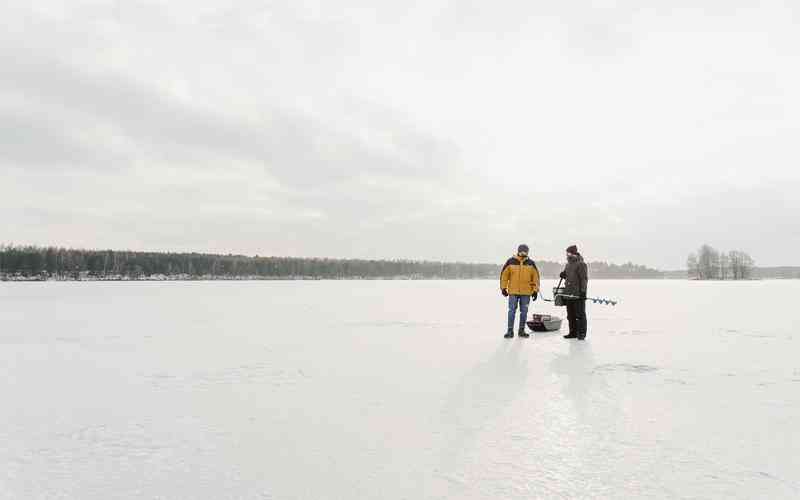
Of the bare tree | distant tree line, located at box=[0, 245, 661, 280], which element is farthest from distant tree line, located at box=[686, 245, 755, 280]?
distant tree line, located at box=[0, 245, 661, 280]

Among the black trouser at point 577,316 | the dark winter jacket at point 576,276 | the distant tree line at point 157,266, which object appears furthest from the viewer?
the distant tree line at point 157,266

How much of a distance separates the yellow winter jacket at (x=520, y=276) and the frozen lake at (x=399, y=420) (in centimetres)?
121

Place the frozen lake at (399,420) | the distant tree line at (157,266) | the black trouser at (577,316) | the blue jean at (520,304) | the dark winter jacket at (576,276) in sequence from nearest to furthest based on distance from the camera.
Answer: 1. the frozen lake at (399,420)
2. the blue jean at (520,304)
3. the black trouser at (577,316)
4. the dark winter jacket at (576,276)
5. the distant tree line at (157,266)

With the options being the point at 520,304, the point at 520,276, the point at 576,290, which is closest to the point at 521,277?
the point at 520,276

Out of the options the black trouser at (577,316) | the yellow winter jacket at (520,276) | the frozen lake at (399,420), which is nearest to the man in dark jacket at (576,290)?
the black trouser at (577,316)

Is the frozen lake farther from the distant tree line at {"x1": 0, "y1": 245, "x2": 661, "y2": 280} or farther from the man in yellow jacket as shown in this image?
the distant tree line at {"x1": 0, "y1": 245, "x2": 661, "y2": 280}

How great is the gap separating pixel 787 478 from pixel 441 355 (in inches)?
227

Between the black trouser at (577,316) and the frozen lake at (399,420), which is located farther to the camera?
the black trouser at (577,316)

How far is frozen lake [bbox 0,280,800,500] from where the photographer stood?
339 cm

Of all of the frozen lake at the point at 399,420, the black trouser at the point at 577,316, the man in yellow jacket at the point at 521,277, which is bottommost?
the frozen lake at the point at 399,420

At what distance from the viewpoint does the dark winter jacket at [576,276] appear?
37.8ft

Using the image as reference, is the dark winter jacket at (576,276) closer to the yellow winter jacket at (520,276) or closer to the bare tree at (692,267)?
the yellow winter jacket at (520,276)

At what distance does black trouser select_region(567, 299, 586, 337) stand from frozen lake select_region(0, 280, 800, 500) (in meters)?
0.93

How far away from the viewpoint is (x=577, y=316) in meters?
11.6
